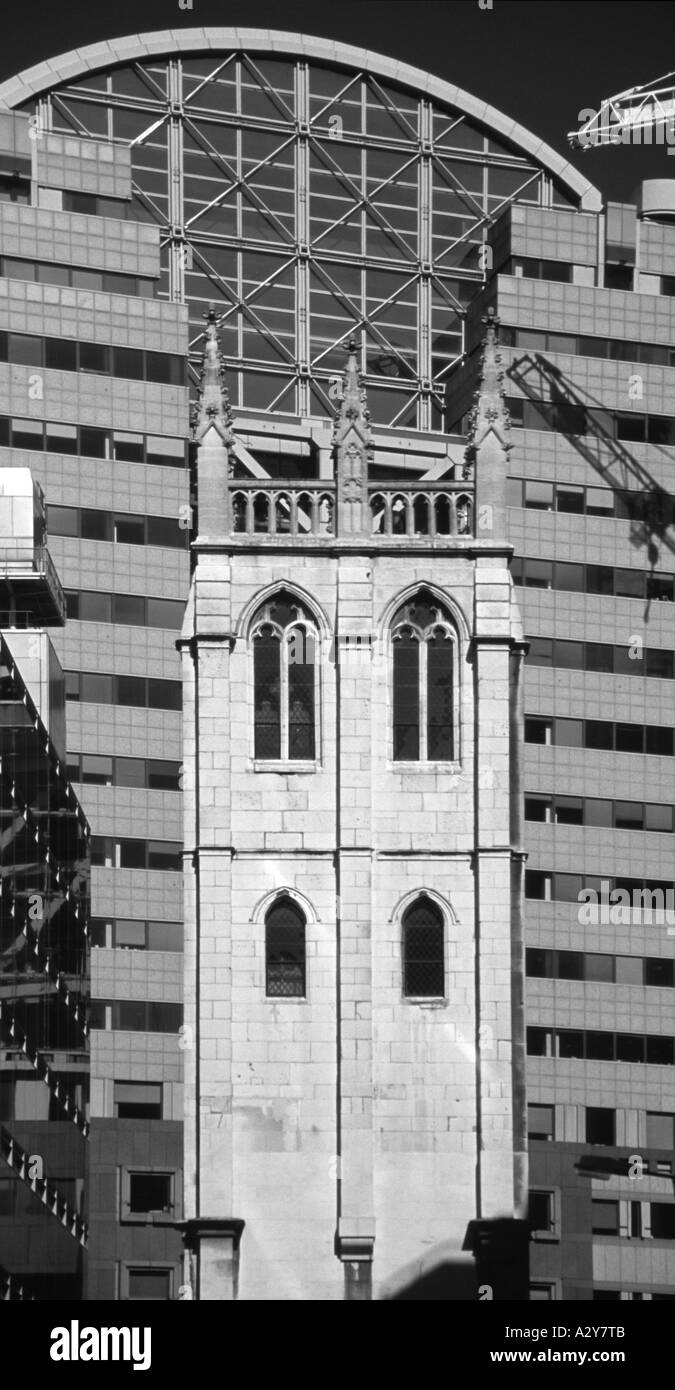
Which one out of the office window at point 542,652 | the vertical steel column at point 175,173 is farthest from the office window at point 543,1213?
the vertical steel column at point 175,173

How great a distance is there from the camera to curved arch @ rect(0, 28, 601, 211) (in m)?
160

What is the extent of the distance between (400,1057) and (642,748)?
63.0 metres

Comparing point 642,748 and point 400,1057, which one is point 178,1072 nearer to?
point 642,748

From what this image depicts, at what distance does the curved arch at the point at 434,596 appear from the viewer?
9681 cm

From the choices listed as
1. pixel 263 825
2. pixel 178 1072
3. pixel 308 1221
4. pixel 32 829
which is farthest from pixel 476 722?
pixel 178 1072

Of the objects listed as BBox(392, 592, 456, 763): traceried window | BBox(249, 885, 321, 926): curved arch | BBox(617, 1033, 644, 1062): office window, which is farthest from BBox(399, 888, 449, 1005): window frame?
BBox(617, 1033, 644, 1062): office window

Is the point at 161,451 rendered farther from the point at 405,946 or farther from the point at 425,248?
the point at 405,946

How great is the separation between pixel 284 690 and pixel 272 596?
2398 mm

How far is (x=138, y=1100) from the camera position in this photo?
147m

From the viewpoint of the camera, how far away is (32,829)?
11838 cm

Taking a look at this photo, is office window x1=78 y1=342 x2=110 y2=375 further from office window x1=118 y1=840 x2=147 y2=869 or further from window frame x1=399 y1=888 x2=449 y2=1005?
window frame x1=399 y1=888 x2=449 y2=1005

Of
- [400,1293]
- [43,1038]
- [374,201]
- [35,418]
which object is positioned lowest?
[400,1293]

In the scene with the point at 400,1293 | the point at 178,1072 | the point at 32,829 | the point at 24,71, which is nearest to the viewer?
the point at 400,1293

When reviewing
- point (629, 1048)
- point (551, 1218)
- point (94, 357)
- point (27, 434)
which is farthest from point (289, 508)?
point (629, 1048)
